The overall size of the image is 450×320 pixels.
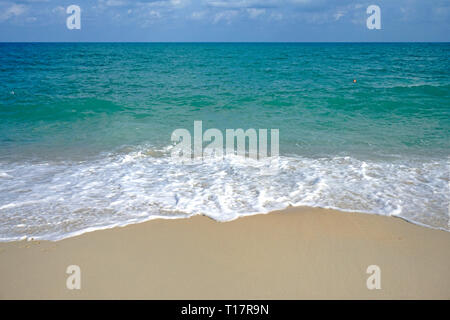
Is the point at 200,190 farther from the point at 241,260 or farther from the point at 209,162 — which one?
the point at 241,260

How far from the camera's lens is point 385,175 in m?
6.48

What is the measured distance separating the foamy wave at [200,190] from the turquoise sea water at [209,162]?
0.06 feet

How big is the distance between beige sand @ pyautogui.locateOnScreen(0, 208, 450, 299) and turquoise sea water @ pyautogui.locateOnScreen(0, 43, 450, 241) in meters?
0.40

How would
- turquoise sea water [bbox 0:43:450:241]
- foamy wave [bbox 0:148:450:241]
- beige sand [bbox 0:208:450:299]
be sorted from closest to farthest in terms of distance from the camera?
beige sand [bbox 0:208:450:299]
foamy wave [bbox 0:148:450:241]
turquoise sea water [bbox 0:43:450:241]

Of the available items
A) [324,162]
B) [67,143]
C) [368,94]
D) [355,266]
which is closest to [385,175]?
[324,162]

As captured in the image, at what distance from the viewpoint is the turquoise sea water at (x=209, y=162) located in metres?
5.19

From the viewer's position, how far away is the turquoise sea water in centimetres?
519

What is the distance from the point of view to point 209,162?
24.2ft

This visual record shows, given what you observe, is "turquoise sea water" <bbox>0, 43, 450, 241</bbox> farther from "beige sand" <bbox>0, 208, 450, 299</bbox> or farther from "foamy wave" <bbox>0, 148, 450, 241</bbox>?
"beige sand" <bbox>0, 208, 450, 299</bbox>

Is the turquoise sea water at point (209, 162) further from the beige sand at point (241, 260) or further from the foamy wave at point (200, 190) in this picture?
the beige sand at point (241, 260)

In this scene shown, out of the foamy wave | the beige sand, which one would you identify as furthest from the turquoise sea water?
the beige sand

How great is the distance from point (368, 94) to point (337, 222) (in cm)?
1310

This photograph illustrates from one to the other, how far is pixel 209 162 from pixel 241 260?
3.70 metres

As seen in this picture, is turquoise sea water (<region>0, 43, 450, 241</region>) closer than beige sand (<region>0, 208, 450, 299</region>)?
No
